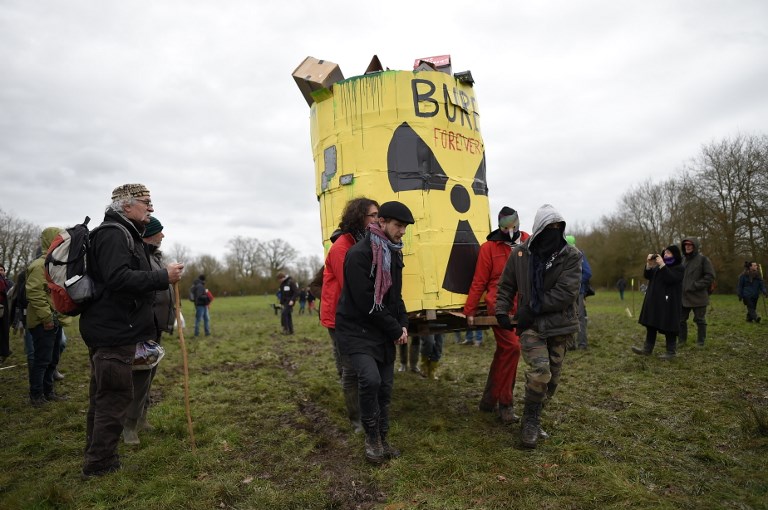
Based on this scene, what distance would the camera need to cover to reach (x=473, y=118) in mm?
5297

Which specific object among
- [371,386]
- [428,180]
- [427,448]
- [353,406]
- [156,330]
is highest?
[428,180]

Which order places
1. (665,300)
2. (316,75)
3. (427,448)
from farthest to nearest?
(665,300), (316,75), (427,448)

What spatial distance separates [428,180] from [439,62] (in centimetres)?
152

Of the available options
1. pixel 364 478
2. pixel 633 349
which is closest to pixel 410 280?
pixel 364 478

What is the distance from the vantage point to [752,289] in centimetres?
1275

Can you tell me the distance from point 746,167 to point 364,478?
30.6 metres

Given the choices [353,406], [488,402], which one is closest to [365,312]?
[353,406]

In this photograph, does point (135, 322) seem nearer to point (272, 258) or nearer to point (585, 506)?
point (585, 506)

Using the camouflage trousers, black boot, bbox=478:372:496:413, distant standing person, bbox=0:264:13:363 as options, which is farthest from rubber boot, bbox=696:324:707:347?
distant standing person, bbox=0:264:13:363

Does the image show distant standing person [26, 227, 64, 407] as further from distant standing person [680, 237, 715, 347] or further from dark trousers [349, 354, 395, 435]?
distant standing person [680, 237, 715, 347]

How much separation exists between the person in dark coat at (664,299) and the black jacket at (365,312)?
5.66m

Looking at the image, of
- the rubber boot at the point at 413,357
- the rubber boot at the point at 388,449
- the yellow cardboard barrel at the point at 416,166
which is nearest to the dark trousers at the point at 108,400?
the rubber boot at the point at 388,449

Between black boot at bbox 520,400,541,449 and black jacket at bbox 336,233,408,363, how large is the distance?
1314mm

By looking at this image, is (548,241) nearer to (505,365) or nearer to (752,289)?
(505,365)
